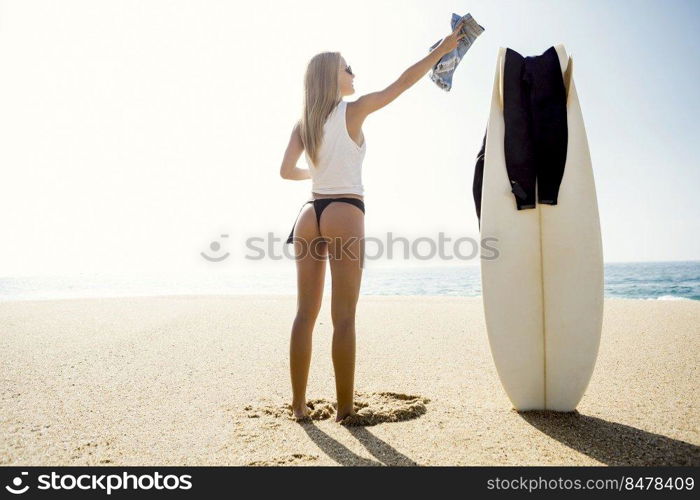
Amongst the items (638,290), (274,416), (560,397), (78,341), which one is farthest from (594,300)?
(638,290)

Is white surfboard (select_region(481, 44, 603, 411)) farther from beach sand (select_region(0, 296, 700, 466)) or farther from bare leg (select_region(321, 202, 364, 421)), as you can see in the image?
bare leg (select_region(321, 202, 364, 421))

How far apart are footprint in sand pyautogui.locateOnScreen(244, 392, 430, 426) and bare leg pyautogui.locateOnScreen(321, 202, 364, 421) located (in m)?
0.14

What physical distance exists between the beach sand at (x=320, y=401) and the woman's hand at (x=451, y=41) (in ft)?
6.17

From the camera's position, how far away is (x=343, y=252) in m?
2.26

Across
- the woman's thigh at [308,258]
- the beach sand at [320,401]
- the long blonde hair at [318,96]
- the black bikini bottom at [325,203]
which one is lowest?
the beach sand at [320,401]

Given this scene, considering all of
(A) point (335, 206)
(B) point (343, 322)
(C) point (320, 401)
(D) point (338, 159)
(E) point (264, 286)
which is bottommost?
(E) point (264, 286)

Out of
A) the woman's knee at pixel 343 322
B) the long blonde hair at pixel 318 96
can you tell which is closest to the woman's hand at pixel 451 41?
the long blonde hair at pixel 318 96

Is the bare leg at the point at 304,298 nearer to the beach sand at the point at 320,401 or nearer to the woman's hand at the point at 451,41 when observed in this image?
the beach sand at the point at 320,401

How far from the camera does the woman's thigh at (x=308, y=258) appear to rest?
2.36m

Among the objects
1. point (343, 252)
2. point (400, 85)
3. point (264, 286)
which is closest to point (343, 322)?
point (343, 252)

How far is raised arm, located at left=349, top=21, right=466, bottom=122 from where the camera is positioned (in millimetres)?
2172

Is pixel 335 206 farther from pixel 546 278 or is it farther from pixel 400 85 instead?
pixel 546 278

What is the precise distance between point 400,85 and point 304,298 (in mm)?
1184

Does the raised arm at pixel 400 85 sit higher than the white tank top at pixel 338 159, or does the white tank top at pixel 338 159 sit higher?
the raised arm at pixel 400 85
